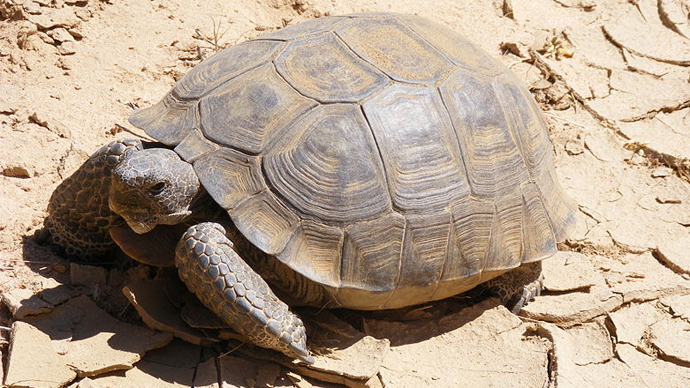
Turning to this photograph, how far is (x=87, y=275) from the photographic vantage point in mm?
3932

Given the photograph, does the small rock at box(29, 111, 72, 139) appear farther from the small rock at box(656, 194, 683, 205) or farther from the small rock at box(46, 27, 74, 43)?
the small rock at box(656, 194, 683, 205)

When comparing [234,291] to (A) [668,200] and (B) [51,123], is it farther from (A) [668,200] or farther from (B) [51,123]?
(A) [668,200]

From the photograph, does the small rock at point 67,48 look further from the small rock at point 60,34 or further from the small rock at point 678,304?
the small rock at point 678,304

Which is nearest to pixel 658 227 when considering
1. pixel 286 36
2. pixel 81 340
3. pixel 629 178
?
pixel 629 178

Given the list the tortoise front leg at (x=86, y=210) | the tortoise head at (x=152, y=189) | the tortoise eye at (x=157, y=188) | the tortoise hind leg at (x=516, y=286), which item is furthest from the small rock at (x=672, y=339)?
the tortoise front leg at (x=86, y=210)

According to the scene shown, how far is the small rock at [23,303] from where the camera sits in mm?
3576

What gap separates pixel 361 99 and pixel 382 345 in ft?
4.19

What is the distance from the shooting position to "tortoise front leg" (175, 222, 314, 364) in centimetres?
342

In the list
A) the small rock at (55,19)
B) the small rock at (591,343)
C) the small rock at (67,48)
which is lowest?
the small rock at (591,343)

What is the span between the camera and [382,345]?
3.89 metres

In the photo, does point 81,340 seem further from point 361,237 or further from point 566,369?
point 566,369

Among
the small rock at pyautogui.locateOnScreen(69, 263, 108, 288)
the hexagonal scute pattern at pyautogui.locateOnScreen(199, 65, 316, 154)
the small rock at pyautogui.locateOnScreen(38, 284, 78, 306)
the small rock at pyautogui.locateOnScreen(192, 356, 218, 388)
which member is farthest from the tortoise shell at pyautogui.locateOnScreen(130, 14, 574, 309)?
the small rock at pyautogui.locateOnScreen(38, 284, 78, 306)

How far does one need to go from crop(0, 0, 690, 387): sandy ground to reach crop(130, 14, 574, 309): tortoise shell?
0.44 meters

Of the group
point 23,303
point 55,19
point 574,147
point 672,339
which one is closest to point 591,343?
point 672,339
